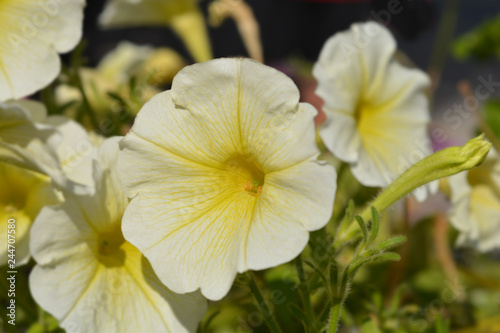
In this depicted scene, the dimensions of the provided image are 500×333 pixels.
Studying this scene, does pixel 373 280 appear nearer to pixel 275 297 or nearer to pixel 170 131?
pixel 275 297

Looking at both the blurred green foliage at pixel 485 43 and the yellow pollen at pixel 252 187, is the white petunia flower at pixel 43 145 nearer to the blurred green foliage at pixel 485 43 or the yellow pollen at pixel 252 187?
the yellow pollen at pixel 252 187

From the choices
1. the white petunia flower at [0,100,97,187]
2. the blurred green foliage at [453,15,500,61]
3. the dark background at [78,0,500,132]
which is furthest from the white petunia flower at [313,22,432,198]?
the dark background at [78,0,500,132]

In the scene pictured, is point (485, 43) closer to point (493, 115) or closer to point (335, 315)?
point (493, 115)

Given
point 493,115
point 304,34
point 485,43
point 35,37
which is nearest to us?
point 35,37

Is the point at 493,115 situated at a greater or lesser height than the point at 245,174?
lesser

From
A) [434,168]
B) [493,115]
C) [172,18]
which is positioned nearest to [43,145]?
[434,168]

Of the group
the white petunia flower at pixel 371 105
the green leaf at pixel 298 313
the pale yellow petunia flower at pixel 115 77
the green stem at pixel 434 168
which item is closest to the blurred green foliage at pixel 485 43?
the white petunia flower at pixel 371 105
